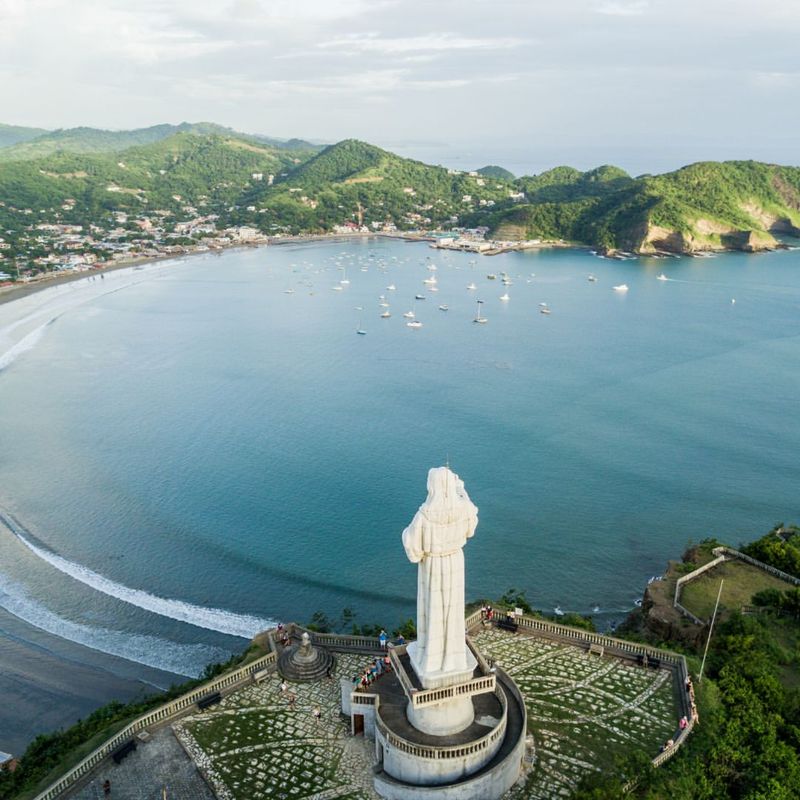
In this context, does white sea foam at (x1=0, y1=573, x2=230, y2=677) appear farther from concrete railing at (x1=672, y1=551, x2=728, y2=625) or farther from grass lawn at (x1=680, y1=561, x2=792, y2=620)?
grass lawn at (x1=680, y1=561, x2=792, y2=620)

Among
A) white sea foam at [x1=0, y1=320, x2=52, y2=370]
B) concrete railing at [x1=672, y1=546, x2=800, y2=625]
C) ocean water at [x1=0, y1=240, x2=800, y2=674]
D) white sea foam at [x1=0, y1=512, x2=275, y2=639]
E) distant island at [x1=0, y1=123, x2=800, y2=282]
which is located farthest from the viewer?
distant island at [x1=0, y1=123, x2=800, y2=282]

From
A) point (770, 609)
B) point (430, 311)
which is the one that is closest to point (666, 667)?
point (770, 609)

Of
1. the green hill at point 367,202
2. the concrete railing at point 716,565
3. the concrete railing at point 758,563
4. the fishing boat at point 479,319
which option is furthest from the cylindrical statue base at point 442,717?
the green hill at point 367,202

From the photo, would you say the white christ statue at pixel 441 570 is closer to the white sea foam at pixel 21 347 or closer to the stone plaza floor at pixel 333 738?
the stone plaza floor at pixel 333 738

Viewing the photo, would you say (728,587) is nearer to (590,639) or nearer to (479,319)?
(590,639)

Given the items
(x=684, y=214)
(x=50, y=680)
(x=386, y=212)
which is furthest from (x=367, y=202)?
(x=50, y=680)

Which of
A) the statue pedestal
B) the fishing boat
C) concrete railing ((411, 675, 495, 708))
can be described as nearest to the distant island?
the fishing boat
